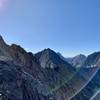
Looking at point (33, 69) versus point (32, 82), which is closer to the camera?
point (32, 82)

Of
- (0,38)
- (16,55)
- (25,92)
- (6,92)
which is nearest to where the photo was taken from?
(6,92)

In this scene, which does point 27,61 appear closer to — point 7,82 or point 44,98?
point 44,98

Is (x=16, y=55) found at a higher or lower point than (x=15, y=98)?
higher

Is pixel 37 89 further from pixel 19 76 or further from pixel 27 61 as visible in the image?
pixel 27 61

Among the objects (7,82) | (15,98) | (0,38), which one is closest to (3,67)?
(7,82)

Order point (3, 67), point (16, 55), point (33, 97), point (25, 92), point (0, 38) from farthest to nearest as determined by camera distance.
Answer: point (16, 55)
point (0, 38)
point (33, 97)
point (25, 92)
point (3, 67)

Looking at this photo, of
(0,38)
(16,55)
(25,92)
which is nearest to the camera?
(25,92)

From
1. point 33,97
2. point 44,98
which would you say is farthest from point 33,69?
point 33,97

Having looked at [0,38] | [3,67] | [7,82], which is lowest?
[7,82]

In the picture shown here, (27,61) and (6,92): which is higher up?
(27,61)
